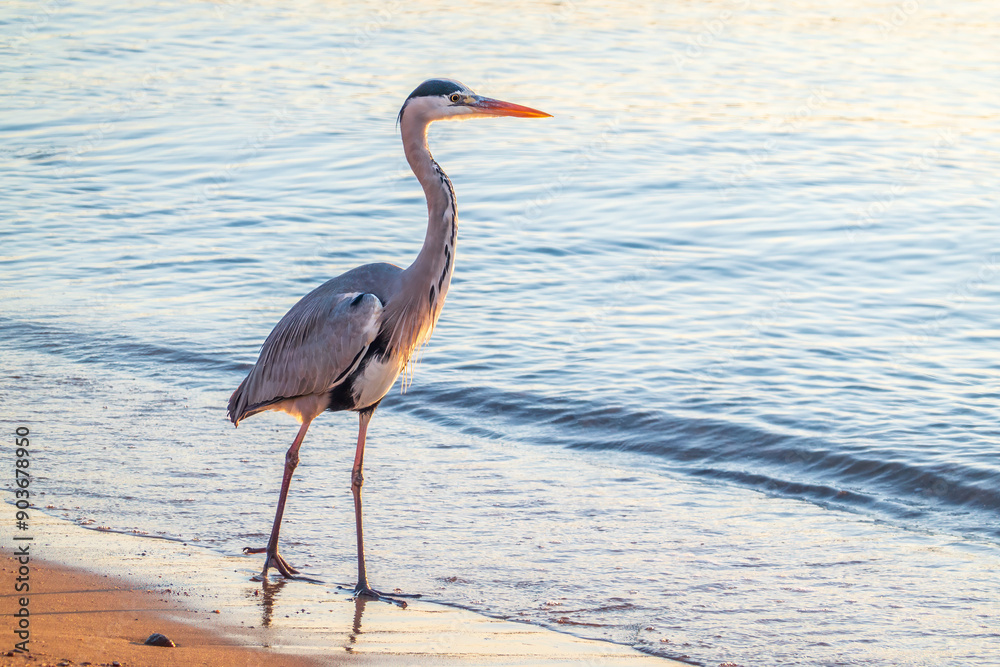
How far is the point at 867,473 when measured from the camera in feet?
24.2

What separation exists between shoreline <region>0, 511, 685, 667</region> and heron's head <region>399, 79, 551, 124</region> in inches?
89.2

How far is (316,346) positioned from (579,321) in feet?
15.0

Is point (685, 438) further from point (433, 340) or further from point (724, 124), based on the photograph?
point (724, 124)

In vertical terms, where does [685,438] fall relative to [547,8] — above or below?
below

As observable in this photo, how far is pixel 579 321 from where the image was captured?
10.3 metres

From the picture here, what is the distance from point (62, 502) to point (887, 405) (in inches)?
209

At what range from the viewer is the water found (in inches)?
235

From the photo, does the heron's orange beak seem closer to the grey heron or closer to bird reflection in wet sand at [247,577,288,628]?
the grey heron

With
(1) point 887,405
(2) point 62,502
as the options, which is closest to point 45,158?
(2) point 62,502

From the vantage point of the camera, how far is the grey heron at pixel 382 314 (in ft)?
19.4

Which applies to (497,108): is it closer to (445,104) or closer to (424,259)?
(445,104)

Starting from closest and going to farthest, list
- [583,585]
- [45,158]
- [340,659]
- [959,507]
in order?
1. [340,659]
2. [583,585]
3. [959,507]
4. [45,158]

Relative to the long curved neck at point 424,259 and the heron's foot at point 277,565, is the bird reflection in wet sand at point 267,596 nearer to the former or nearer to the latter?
the heron's foot at point 277,565

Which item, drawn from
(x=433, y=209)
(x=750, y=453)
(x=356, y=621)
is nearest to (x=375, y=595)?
(x=356, y=621)
